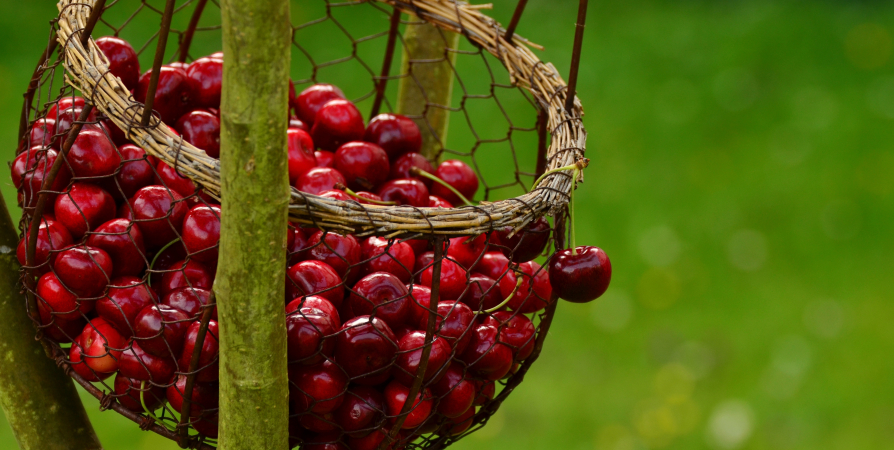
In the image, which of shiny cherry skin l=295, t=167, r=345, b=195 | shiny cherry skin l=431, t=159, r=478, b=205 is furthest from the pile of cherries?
shiny cherry skin l=431, t=159, r=478, b=205

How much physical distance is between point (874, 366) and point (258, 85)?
2104mm

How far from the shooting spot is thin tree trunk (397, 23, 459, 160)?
1.31 metres

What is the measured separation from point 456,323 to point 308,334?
0.15m

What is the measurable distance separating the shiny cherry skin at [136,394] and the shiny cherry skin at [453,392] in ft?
0.89

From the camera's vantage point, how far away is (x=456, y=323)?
2.65ft

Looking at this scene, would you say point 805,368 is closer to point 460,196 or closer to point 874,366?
point 874,366

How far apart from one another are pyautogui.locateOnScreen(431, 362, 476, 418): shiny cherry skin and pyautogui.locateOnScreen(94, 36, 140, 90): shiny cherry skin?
0.50m

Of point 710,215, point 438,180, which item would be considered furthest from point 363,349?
point 710,215

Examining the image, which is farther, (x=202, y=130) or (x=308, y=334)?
(x=202, y=130)

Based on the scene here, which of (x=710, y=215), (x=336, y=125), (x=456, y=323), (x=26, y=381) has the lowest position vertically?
(x=710, y=215)

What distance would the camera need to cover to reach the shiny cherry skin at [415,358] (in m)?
0.77

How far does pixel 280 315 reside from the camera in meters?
0.66

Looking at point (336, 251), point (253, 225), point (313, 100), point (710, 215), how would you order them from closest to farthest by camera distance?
point (253, 225) → point (336, 251) → point (313, 100) → point (710, 215)

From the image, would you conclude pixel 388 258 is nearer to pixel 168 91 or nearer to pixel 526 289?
pixel 526 289
